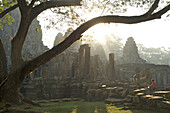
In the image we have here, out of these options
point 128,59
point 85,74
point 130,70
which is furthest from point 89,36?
point 128,59

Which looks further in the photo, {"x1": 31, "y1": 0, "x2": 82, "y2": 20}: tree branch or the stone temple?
the stone temple

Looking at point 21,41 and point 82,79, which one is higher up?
point 21,41

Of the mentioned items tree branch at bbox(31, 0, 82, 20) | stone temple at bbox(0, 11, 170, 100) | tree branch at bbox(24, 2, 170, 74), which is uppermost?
tree branch at bbox(31, 0, 82, 20)

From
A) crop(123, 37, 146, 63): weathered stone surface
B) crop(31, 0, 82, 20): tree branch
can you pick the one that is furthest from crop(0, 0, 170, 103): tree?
crop(123, 37, 146, 63): weathered stone surface

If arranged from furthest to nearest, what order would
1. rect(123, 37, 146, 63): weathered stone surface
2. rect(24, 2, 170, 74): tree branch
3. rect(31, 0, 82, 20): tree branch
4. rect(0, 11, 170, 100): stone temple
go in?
1. rect(123, 37, 146, 63): weathered stone surface
2. rect(0, 11, 170, 100): stone temple
3. rect(31, 0, 82, 20): tree branch
4. rect(24, 2, 170, 74): tree branch

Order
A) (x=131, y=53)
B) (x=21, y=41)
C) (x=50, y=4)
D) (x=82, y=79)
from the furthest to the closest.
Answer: (x=131, y=53), (x=82, y=79), (x=50, y=4), (x=21, y=41)

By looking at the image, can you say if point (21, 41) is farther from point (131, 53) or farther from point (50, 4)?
point (131, 53)

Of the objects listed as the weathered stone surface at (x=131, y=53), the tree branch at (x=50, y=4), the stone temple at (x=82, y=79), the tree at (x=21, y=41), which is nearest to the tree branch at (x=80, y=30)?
the tree at (x=21, y=41)

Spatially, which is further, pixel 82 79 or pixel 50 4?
pixel 82 79

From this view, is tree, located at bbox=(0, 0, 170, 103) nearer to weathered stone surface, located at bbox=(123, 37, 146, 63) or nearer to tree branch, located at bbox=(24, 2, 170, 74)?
tree branch, located at bbox=(24, 2, 170, 74)

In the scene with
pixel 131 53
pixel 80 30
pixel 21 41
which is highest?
pixel 131 53

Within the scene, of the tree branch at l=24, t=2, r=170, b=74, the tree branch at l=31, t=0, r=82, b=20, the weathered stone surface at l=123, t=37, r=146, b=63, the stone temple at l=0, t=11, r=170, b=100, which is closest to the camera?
the tree branch at l=24, t=2, r=170, b=74

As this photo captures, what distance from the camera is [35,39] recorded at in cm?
5019

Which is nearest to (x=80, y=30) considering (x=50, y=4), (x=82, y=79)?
(x=50, y=4)
